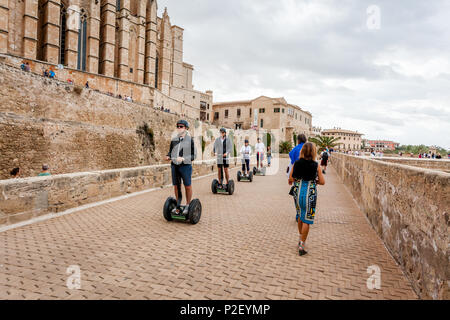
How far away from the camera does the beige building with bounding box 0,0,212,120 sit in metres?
24.8

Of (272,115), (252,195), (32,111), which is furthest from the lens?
(272,115)

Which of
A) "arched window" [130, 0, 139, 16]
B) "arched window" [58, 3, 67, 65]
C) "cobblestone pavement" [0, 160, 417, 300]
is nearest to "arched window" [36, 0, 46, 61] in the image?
"arched window" [58, 3, 67, 65]

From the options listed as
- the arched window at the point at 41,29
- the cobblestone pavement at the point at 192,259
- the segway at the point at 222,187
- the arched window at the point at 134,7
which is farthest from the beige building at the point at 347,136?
the cobblestone pavement at the point at 192,259

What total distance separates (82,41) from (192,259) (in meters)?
35.8

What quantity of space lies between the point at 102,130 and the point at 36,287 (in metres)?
20.5

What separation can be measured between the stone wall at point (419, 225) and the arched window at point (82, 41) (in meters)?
35.5

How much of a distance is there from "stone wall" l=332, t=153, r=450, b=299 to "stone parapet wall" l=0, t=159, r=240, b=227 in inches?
212

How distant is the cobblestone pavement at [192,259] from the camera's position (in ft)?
9.37

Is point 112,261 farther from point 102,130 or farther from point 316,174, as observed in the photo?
point 102,130

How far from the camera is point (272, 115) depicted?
68.6 m

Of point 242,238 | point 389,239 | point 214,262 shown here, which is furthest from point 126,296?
point 389,239

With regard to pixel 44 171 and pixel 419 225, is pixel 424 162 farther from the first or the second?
pixel 44 171

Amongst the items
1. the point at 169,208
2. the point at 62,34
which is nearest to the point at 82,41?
the point at 62,34

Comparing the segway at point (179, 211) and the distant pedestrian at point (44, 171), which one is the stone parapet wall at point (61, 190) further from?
the segway at point (179, 211)
